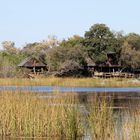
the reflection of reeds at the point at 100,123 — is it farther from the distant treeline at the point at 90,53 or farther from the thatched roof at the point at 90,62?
the thatched roof at the point at 90,62

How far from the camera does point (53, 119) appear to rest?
11.7m

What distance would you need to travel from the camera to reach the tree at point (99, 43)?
6425cm

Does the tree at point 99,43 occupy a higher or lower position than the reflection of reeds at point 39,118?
higher

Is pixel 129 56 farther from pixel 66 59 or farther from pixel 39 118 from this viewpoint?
pixel 39 118

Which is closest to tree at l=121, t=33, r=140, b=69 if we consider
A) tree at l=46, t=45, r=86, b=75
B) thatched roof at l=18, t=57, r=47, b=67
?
tree at l=46, t=45, r=86, b=75

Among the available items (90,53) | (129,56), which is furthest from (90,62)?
(129,56)

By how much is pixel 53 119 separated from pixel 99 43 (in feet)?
174

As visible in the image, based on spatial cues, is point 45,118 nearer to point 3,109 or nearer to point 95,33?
point 3,109

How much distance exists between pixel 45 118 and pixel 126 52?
5301 centimetres

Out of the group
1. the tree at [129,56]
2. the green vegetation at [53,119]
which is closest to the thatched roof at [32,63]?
the tree at [129,56]

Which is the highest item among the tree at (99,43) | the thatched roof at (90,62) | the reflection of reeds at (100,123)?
the tree at (99,43)

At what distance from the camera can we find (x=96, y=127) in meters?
11.2

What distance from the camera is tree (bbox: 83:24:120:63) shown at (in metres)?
64.2

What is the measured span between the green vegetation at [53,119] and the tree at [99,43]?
168ft
